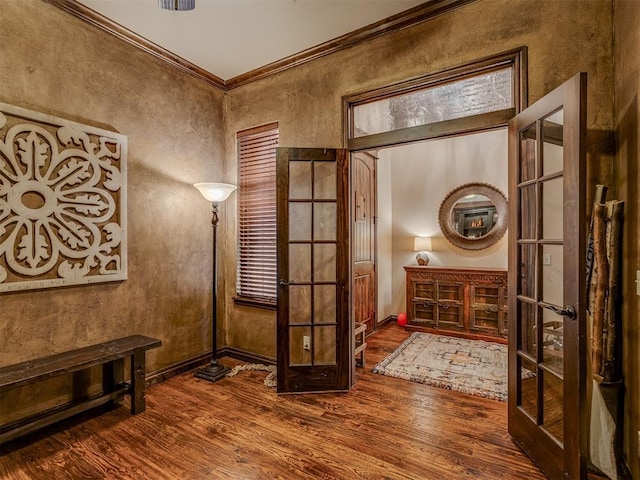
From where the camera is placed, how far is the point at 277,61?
10.9 ft

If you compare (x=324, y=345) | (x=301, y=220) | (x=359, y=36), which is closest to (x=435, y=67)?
(x=359, y=36)

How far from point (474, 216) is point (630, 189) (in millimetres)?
3293

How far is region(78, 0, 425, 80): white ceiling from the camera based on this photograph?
2.58 m

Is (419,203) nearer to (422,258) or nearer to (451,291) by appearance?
(422,258)

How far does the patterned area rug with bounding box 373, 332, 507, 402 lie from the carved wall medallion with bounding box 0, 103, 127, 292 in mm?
2762

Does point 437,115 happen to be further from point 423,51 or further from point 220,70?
point 220,70

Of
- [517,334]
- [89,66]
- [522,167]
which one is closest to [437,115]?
[522,167]

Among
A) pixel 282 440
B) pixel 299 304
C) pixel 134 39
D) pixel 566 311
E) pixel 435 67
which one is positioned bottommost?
pixel 282 440

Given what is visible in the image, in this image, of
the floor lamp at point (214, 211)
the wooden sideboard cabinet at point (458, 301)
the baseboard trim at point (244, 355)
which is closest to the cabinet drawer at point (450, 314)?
the wooden sideboard cabinet at point (458, 301)

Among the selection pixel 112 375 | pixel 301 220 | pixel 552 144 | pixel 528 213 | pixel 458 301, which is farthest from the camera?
pixel 458 301

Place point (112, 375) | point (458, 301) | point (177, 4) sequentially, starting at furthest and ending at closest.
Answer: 1. point (458, 301)
2. point (112, 375)
3. point (177, 4)

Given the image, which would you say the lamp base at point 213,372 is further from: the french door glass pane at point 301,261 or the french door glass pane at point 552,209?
the french door glass pane at point 552,209

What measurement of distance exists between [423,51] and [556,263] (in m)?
1.85

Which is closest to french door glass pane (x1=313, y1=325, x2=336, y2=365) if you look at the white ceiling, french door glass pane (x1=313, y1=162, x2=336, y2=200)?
french door glass pane (x1=313, y1=162, x2=336, y2=200)
